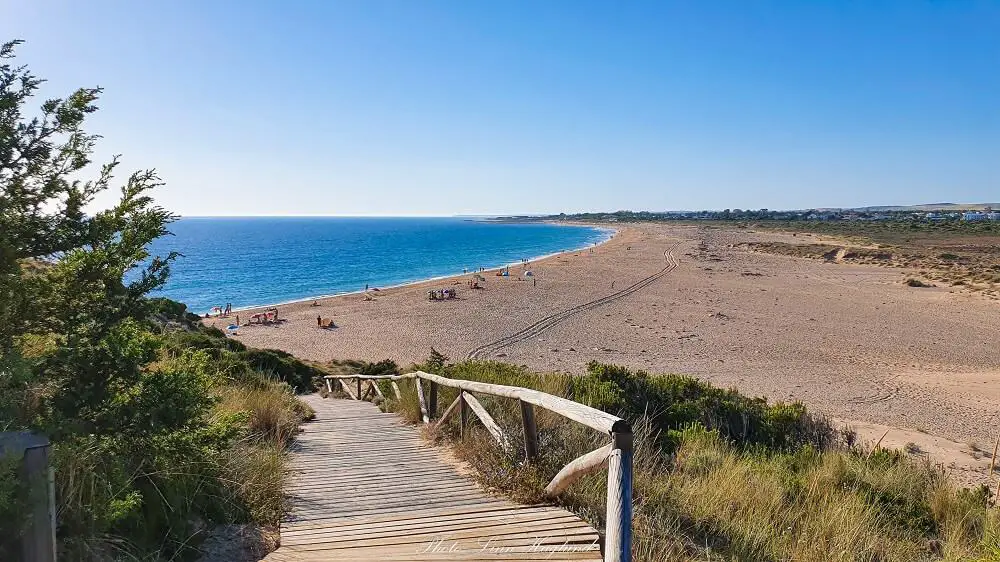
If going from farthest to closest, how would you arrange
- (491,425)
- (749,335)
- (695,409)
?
(749,335), (695,409), (491,425)

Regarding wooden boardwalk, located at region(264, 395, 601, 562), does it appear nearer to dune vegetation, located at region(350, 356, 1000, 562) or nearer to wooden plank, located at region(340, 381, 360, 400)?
dune vegetation, located at region(350, 356, 1000, 562)

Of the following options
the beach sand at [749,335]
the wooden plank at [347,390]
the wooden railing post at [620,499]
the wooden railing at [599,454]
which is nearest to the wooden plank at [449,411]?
the wooden railing at [599,454]

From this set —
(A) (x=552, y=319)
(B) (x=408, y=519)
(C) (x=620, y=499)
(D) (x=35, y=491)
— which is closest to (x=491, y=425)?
(B) (x=408, y=519)

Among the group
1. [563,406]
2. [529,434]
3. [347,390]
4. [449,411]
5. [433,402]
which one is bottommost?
[347,390]

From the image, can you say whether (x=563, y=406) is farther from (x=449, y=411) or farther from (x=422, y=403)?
(x=422, y=403)

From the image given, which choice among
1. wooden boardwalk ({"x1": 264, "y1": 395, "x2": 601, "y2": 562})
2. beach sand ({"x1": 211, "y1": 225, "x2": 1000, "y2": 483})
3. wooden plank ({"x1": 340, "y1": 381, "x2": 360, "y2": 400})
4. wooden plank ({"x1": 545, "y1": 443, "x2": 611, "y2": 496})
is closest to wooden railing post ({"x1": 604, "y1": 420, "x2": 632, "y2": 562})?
wooden plank ({"x1": 545, "y1": 443, "x2": 611, "y2": 496})

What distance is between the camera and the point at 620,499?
2643mm

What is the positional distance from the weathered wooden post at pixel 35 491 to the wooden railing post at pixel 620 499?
2330 millimetres

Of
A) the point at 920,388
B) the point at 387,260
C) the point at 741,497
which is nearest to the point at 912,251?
the point at 920,388

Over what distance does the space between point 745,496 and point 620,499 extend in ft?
7.13

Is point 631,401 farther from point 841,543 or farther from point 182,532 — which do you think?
point 182,532

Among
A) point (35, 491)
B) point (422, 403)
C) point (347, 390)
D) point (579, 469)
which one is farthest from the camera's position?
point (347, 390)

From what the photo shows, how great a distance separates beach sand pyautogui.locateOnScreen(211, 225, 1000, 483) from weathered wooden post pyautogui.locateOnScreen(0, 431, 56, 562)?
12406mm

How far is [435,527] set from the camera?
3.45 metres
